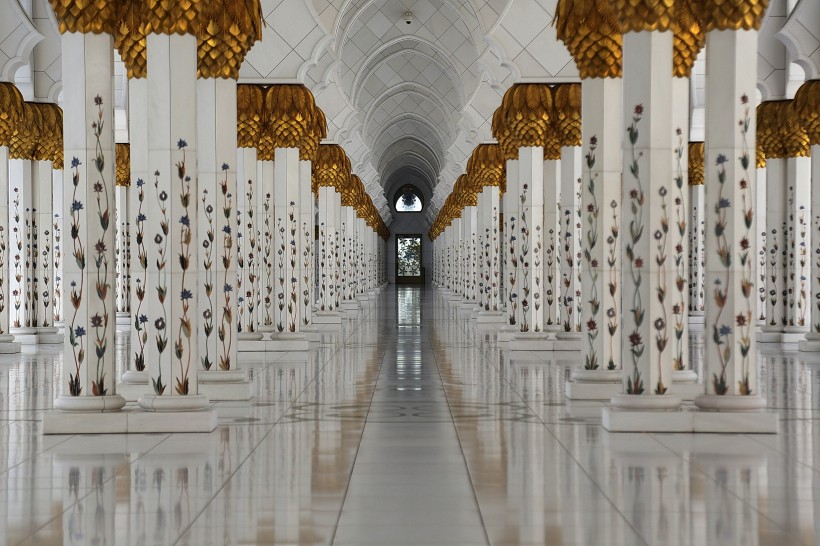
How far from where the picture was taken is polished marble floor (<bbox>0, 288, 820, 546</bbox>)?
4.65 meters

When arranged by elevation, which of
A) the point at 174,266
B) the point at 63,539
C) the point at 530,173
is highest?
the point at 530,173

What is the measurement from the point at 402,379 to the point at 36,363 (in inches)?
220

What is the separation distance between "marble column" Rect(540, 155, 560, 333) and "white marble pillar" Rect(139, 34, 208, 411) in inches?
316

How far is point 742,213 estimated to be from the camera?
7.71 meters

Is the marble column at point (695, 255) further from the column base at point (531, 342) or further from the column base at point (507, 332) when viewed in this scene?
the column base at point (531, 342)

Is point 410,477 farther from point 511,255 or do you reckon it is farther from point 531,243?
point 511,255

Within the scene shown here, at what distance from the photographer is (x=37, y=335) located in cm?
1775

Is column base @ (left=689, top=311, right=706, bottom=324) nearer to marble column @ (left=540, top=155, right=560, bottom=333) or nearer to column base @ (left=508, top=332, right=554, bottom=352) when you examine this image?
marble column @ (left=540, top=155, right=560, bottom=333)

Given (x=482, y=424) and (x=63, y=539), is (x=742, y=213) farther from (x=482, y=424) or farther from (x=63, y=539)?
(x=63, y=539)

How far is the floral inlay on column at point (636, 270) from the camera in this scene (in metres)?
7.84

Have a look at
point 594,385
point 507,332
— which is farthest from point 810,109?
point 594,385

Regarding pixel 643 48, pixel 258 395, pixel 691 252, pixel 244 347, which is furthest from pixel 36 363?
pixel 691 252

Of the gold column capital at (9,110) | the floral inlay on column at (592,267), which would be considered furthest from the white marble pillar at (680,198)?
the gold column capital at (9,110)

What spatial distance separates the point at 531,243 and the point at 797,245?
527cm
